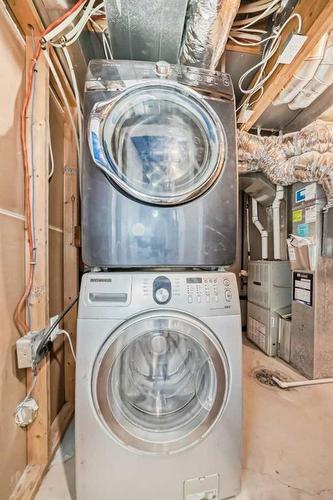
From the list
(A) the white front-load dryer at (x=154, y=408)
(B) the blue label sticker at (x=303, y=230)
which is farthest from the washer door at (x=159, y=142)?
(B) the blue label sticker at (x=303, y=230)

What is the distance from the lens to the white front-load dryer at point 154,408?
37.0 inches

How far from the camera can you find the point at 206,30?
1.18 metres

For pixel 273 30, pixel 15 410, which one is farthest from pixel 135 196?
pixel 273 30

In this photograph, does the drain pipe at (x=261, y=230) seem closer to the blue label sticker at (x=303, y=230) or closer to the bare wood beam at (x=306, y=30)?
the blue label sticker at (x=303, y=230)

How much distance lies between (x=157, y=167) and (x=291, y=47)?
0.91 meters

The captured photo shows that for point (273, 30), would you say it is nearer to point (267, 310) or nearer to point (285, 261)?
point (285, 261)

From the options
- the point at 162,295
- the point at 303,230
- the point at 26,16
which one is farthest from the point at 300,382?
the point at 26,16

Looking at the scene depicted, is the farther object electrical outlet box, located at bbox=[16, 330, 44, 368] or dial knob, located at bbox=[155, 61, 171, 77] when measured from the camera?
dial knob, located at bbox=[155, 61, 171, 77]

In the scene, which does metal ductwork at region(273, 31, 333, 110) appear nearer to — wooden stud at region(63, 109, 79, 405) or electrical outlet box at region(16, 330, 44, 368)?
wooden stud at region(63, 109, 79, 405)

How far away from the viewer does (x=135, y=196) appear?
107 centimetres

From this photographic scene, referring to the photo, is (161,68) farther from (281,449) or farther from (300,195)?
(281,449)

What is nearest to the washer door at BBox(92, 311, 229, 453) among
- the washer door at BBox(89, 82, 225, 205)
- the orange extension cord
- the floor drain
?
the orange extension cord

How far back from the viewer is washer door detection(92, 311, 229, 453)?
0.95 metres

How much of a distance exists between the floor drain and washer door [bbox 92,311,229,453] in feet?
4.05
